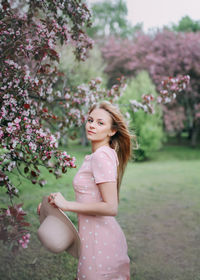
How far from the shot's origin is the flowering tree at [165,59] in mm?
18359

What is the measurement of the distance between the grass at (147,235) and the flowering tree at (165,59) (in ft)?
35.5

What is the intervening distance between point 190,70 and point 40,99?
54.1 ft

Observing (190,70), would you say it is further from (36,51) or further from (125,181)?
(36,51)

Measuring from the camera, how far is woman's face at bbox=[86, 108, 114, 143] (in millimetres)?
2061

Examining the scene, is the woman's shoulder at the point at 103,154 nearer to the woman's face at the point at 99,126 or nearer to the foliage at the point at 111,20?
the woman's face at the point at 99,126

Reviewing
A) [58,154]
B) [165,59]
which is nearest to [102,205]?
[58,154]

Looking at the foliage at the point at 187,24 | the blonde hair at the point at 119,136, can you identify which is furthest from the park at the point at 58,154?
the foliage at the point at 187,24

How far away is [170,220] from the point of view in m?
5.57

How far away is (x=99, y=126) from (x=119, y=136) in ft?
0.73

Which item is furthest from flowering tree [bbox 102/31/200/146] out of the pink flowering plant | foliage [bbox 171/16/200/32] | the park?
the pink flowering plant

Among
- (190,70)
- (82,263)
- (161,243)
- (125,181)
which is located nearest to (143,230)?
(161,243)

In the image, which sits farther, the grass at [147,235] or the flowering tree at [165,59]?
the flowering tree at [165,59]

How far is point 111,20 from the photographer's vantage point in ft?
71.6

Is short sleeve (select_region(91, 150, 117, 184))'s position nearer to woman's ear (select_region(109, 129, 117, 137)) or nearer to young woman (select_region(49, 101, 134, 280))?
young woman (select_region(49, 101, 134, 280))
